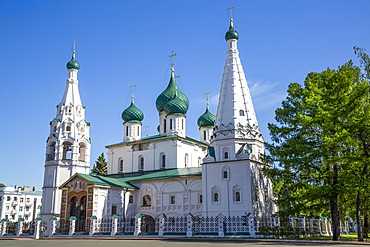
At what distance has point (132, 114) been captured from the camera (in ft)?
117

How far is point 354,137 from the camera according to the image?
18453 millimetres

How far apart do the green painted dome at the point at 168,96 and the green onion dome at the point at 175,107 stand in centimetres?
89

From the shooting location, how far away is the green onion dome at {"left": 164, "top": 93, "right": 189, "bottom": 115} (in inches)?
1288

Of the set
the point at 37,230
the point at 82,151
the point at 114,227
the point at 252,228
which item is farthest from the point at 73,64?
the point at 252,228

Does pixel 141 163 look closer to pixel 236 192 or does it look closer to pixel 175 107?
pixel 175 107

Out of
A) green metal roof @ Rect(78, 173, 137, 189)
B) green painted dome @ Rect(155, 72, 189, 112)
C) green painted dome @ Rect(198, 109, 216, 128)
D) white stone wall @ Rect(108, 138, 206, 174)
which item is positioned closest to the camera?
green metal roof @ Rect(78, 173, 137, 189)

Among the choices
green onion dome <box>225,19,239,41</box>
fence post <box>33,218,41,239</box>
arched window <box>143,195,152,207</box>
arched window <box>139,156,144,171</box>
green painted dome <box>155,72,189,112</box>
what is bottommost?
fence post <box>33,218,41,239</box>

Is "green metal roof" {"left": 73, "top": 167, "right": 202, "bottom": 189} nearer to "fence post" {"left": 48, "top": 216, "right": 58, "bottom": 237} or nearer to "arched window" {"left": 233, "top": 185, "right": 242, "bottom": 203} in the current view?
"fence post" {"left": 48, "top": 216, "right": 58, "bottom": 237}

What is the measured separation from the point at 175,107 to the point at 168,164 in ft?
16.7

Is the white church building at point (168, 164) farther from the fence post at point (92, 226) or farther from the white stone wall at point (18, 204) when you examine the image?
the white stone wall at point (18, 204)

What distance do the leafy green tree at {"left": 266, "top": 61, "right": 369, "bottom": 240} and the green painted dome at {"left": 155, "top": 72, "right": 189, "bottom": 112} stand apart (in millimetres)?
14597

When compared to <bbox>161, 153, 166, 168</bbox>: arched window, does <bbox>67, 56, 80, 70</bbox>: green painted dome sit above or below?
above

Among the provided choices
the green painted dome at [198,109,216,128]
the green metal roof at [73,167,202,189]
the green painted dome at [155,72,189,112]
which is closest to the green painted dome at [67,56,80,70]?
the green painted dome at [155,72,189,112]

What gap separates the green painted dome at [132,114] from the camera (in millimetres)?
35469
